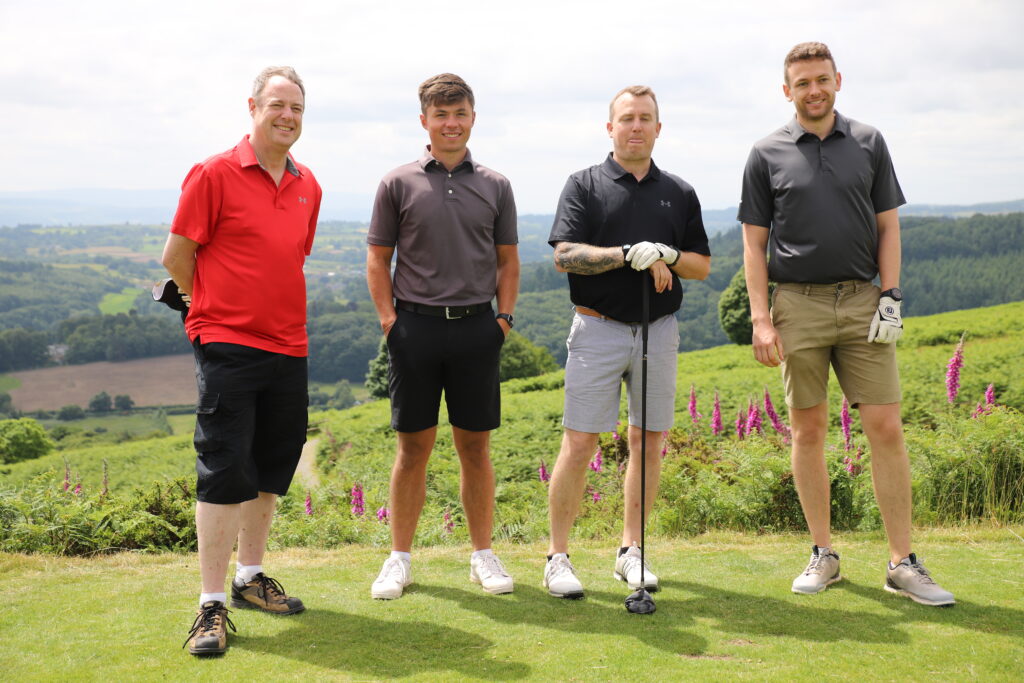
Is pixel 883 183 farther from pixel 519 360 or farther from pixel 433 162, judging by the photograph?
Answer: pixel 519 360

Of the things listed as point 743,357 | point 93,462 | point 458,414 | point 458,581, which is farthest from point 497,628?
point 93,462

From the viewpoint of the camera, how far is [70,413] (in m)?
80.3

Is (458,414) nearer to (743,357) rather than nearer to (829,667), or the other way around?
(829,667)

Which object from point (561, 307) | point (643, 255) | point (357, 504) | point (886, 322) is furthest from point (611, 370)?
point (561, 307)

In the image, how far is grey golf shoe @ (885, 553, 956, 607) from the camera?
164 inches

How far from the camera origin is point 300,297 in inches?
166

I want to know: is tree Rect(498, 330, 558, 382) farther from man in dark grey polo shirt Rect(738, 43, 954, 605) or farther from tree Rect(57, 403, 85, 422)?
tree Rect(57, 403, 85, 422)

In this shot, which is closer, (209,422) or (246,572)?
(209,422)

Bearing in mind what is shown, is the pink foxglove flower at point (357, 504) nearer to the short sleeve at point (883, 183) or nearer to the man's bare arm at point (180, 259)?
the man's bare arm at point (180, 259)

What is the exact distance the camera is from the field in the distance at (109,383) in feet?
290

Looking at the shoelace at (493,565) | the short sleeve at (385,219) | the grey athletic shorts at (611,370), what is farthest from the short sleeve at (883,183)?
the shoelace at (493,565)

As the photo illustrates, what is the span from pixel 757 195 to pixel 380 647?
9.32 ft

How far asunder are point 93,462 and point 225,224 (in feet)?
89.1

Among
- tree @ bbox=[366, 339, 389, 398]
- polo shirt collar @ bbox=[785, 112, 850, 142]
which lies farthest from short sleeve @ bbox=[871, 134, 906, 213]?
tree @ bbox=[366, 339, 389, 398]
